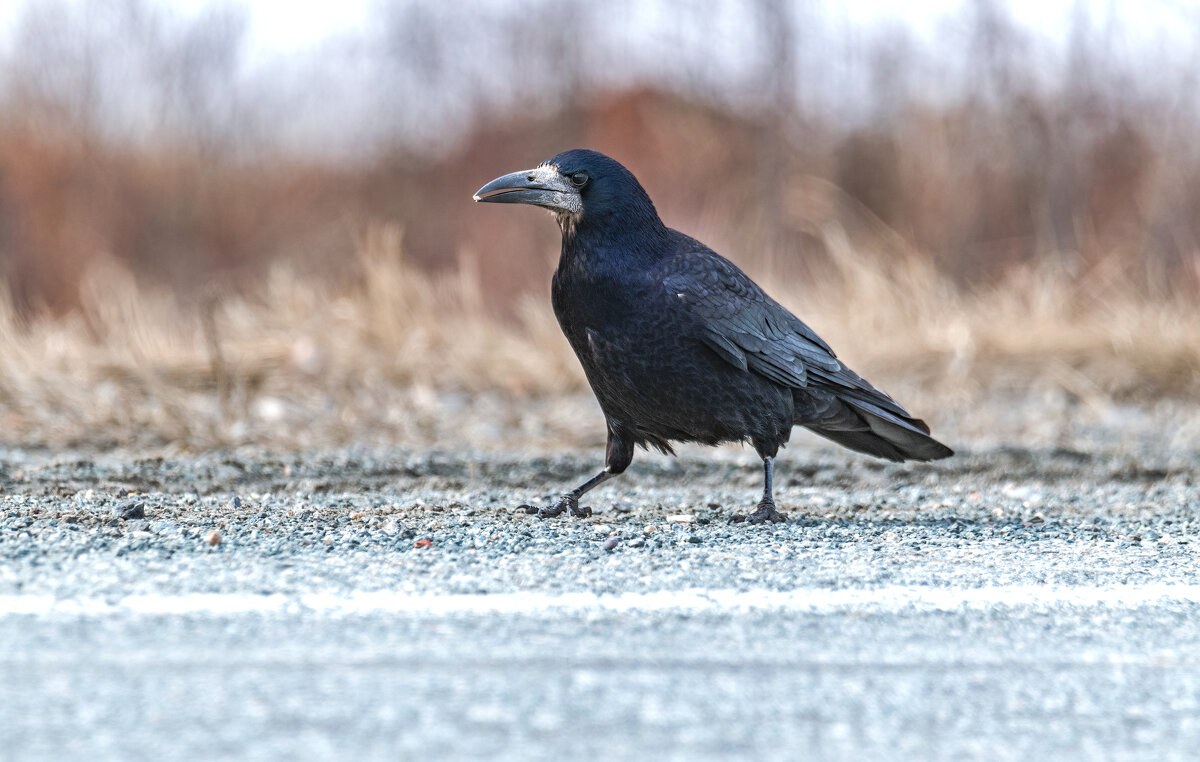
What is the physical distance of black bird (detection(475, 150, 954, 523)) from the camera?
4.05 metres

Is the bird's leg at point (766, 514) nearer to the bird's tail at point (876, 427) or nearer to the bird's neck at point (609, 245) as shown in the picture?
the bird's tail at point (876, 427)

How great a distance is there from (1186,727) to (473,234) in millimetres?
12857

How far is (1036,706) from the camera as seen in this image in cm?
215

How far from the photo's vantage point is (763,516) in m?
4.07

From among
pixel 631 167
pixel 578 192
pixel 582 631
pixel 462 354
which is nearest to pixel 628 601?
pixel 582 631

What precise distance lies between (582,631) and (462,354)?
5.61 meters

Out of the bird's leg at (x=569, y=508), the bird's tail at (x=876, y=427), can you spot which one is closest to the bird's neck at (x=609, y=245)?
the bird's leg at (x=569, y=508)

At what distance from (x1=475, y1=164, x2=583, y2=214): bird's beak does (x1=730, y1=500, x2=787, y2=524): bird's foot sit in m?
1.15

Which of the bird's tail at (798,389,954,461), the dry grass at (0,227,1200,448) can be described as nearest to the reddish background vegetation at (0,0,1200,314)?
the dry grass at (0,227,1200,448)

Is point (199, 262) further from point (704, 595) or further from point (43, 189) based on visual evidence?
point (704, 595)

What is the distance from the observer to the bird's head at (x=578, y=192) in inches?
166

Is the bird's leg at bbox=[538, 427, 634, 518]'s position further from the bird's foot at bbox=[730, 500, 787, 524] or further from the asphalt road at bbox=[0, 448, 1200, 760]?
the bird's foot at bbox=[730, 500, 787, 524]

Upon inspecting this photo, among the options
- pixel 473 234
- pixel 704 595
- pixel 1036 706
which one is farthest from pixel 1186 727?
pixel 473 234

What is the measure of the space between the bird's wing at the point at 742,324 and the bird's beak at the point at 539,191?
413 millimetres
